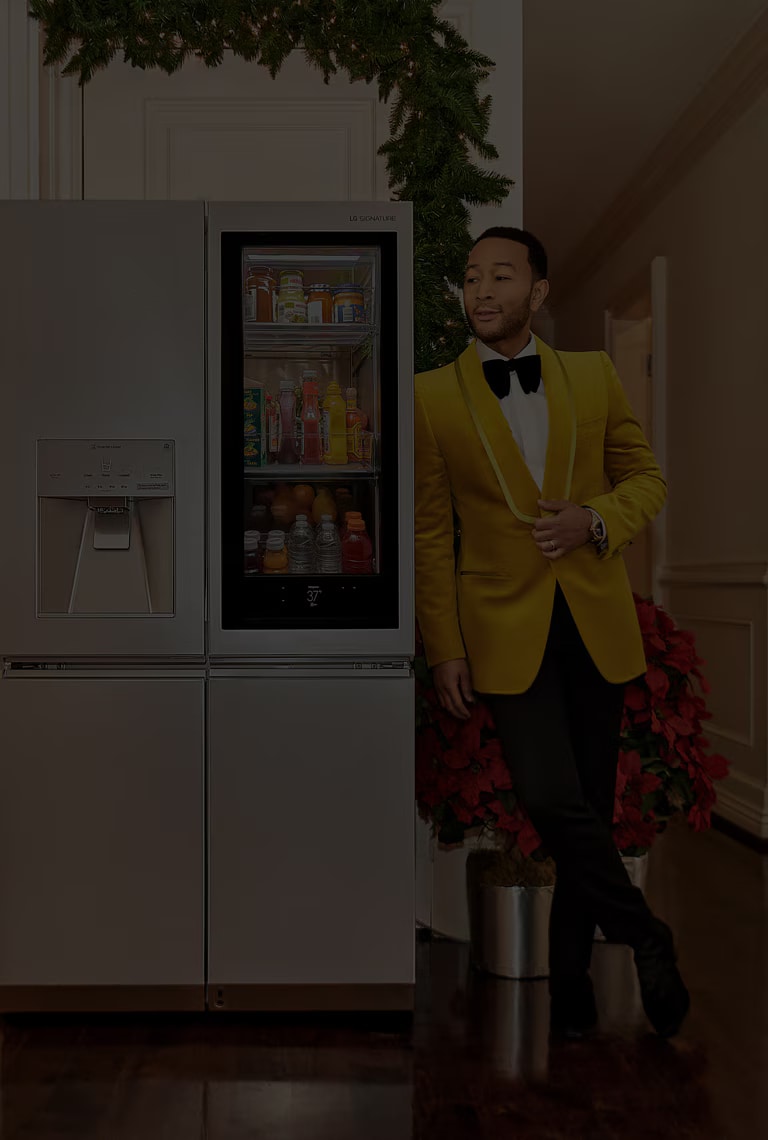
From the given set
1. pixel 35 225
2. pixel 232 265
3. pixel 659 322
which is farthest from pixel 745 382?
pixel 35 225

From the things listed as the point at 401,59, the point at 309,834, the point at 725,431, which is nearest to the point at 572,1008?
the point at 309,834

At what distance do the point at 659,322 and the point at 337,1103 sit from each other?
4.57 metres

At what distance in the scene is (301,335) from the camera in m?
2.54

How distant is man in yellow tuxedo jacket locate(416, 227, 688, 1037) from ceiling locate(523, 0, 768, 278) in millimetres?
2090

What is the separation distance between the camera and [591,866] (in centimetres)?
237

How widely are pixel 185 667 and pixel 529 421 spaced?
3.17 ft

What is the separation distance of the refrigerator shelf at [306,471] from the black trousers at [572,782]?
53cm

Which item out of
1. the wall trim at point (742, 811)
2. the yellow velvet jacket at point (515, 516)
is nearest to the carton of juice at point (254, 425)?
the yellow velvet jacket at point (515, 516)

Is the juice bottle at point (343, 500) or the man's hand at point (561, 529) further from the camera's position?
the juice bottle at point (343, 500)

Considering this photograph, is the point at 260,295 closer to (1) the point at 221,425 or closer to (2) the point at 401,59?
(1) the point at 221,425

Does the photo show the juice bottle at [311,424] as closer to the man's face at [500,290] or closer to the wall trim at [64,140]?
the man's face at [500,290]

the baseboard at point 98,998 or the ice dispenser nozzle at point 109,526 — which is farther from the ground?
the ice dispenser nozzle at point 109,526

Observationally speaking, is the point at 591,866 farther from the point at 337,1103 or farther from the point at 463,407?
the point at 463,407

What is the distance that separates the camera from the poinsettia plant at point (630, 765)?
8.73 ft
